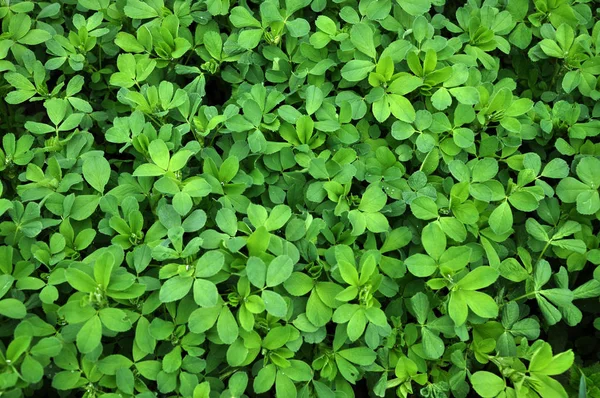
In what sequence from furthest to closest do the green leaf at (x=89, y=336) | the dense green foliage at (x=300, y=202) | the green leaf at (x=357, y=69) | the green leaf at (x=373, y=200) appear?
the green leaf at (x=357, y=69)
the green leaf at (x=373, y=200)
the dense green foliage at (x=300, y=202)
the green leaf at (x=89, y=336)

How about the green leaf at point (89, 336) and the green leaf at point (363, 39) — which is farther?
the green leaf at point (363, 39)

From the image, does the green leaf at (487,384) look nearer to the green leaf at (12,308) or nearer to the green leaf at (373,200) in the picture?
the green leaf at (373,200)

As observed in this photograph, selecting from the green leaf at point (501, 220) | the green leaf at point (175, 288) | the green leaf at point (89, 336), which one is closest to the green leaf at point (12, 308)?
the green leaf at point (89, 336)

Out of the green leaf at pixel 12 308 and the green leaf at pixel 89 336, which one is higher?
the green leaf at pixel 12 308

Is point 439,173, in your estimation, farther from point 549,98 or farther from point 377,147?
point 549,98

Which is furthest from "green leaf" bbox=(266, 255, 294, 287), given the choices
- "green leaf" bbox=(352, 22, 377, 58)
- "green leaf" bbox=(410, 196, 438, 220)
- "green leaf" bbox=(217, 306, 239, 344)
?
"green leaf" bbox=(352, 22, 377, 58)

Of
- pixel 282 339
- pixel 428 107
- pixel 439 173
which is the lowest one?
pixel 282 339

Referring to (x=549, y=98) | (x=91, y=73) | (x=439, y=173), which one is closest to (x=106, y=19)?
(x=91, y=73)

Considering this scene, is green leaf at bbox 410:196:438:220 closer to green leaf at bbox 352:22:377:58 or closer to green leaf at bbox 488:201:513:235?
green leaf at bbox 488:201:513:235
